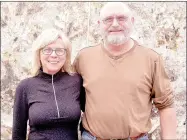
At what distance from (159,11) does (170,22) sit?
0.39 ft

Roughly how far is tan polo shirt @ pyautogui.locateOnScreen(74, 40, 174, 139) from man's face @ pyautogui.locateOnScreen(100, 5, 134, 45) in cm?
10

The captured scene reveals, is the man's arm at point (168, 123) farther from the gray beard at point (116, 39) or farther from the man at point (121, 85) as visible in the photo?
the gray beard at point (116, 39)

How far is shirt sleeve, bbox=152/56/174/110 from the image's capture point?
1931 mm

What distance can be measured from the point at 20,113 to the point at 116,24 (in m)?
0.72

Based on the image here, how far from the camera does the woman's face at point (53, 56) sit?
76.4 inches

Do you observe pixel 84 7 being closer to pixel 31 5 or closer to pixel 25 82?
pixel 31 5

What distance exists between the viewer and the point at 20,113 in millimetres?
2006

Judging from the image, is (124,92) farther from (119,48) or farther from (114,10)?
(114,10)

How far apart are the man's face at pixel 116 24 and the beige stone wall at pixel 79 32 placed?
84 cm

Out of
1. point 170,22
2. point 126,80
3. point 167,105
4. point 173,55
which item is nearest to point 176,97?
point 173,55

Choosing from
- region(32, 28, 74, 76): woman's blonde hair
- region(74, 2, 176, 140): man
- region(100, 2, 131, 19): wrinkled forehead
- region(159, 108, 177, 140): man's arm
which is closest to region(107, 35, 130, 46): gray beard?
region(74, 2, 176, 140): man

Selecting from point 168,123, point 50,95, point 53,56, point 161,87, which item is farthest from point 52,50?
point 168,123

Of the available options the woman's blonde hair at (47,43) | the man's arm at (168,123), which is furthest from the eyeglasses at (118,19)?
the man's arm at (168,123)

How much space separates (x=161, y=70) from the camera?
1934 mm
